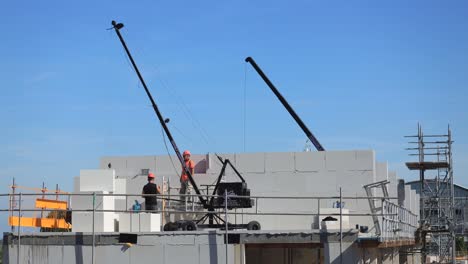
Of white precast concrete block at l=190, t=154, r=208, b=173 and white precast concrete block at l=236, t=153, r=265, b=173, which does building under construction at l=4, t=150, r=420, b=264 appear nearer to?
white precast concrete block at l=236, t=153, r=265, b=173

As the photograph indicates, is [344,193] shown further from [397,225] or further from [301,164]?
[397,225]

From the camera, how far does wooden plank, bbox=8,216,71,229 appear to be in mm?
22125

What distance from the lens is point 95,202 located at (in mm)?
22500

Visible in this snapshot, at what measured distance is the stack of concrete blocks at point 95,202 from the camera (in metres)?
22.0

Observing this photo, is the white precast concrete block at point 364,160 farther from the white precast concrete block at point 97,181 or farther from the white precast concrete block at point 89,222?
the white precast concrete block at point 89,222

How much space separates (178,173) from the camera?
29875 millimetres

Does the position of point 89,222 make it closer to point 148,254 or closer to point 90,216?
point 90,216

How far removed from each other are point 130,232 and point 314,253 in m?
6.10

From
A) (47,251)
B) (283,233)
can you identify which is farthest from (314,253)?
(47,251)

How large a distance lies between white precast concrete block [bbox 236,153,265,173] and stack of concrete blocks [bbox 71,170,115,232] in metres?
6.97

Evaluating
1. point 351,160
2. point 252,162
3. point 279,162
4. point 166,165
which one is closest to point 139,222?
point 252,162

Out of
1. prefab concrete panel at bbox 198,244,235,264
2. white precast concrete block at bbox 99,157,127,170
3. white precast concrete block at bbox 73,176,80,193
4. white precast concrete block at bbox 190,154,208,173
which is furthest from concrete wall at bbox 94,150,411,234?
prefab concrete panel at bbox 198,244,235,264

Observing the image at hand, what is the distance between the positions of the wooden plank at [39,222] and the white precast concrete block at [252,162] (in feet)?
24.0

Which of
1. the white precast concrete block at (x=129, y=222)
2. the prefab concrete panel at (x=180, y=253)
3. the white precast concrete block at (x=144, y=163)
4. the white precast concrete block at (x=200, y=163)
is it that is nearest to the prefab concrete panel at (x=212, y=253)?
the prefab concrete panel at (x=180, y=253)
